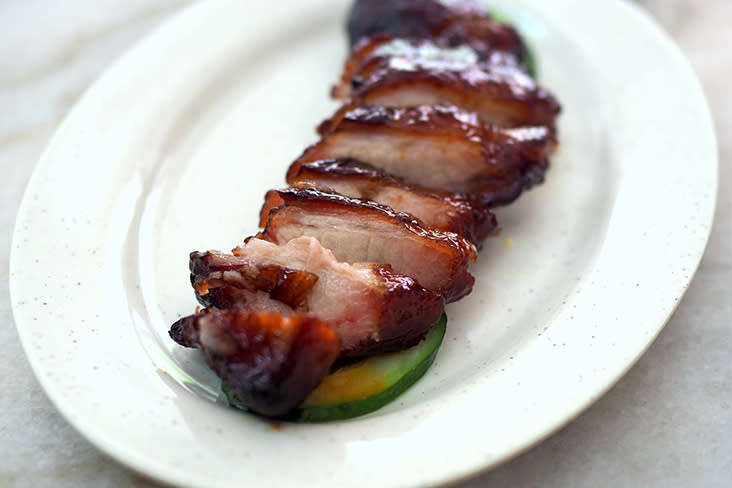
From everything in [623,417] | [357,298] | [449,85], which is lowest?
[623,417]

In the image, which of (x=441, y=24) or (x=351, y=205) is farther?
(x=441, y=24)

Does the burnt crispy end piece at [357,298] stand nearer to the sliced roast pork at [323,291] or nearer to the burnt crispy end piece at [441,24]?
the sliced roast pork at [323,291]

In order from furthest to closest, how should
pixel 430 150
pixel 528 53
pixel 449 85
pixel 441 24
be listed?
1. pixel 528 53
2. pixel 441 24
3. pixel 449 85
4. pixel 430 150

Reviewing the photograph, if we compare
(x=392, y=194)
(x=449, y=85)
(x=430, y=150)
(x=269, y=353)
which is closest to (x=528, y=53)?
(x=449, y=85)

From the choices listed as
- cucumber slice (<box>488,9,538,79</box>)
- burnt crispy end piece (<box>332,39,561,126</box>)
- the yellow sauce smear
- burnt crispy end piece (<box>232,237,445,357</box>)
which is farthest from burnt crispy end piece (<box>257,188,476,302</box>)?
cucumber slice (<box>488,9,538,79</box>)

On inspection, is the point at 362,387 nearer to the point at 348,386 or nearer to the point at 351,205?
the point at 348,386

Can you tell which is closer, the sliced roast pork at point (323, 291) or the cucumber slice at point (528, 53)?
the sliced roast pork at point (323, 291)

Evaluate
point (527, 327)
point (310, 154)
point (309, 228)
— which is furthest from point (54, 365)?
point (527, 327)

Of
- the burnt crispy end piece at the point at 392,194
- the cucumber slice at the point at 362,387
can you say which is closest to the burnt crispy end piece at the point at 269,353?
the cucumber slice at the point at 362,387
